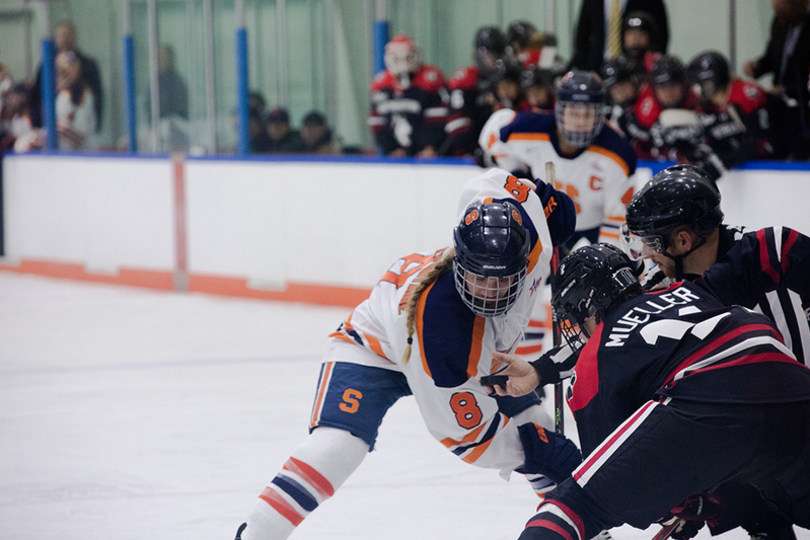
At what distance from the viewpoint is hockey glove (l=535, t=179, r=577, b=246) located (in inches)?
106

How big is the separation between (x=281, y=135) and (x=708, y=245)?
5.85 m

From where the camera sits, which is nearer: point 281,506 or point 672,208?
point 281,506

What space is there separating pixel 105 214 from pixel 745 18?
5.41m

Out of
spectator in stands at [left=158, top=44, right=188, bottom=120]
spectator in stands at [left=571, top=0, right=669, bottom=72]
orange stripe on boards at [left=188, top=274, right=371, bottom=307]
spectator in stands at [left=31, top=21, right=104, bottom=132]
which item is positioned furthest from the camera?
spectator in stands at [left=31, top=21, right=104, bottom=132]

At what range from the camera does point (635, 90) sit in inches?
219

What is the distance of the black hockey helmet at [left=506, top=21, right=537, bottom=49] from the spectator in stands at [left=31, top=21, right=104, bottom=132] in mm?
4703

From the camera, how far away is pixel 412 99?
6.68 meters

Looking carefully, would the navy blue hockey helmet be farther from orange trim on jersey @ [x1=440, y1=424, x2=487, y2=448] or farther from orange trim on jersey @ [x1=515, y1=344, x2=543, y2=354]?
orange trim on jersey @ [x1=440, y1=424, x2=487, y2=448]

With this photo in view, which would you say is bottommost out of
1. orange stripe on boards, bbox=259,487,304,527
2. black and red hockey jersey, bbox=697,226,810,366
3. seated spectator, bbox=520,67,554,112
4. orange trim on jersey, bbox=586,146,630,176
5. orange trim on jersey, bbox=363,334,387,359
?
orange stripe on boards, bbox=259,487,304,527

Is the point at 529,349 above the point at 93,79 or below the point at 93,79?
below

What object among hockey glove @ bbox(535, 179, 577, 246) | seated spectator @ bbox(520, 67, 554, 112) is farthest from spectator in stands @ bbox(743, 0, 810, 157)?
hockey glove @ bbox(535, 179, 577, 246)

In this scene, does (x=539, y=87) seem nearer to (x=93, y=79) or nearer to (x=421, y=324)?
(x=421, y=324)

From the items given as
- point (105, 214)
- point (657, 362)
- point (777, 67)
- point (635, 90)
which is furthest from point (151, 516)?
point (105, 214)

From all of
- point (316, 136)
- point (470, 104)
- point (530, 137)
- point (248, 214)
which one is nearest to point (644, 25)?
point (470, 104)
